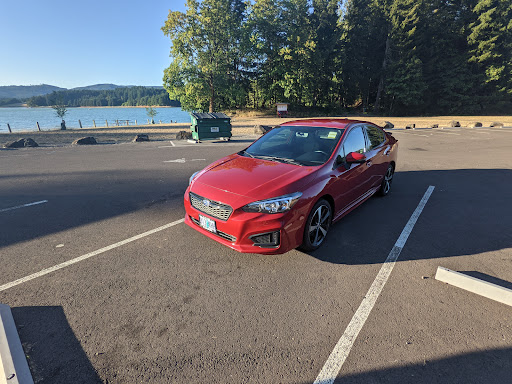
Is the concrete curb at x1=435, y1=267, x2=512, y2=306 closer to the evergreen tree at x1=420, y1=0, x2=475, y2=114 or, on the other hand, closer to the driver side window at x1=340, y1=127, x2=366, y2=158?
the driver side window at x1=340, y1=127, x2=366, y2=158

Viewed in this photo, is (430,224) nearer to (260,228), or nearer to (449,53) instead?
(260,228)

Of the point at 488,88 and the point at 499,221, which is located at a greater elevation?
the point at 488,88

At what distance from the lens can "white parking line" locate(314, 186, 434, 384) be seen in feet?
6.48

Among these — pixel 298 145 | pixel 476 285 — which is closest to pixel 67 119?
pixel 298 145

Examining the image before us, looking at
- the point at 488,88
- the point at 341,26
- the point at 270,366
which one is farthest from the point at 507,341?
the point at 488,88

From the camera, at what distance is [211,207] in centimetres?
330

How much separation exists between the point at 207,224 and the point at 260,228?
75cm

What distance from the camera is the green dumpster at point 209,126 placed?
47.5 feet

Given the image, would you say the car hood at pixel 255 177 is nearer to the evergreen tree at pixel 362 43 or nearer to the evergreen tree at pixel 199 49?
the evergreen tree at pixel 199 49

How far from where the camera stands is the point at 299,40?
40.4 meters

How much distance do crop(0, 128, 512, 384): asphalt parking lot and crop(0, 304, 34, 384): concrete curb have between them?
0.25ft

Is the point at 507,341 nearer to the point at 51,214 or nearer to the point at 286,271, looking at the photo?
the point at 286,271

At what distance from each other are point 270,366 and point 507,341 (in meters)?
1.99

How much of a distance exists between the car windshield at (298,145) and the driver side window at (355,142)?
0.17 meters
